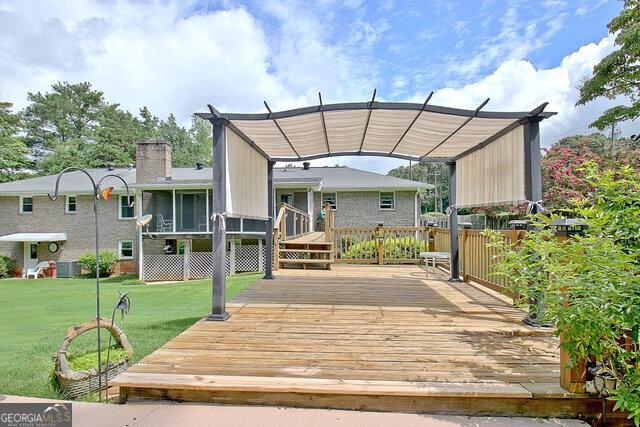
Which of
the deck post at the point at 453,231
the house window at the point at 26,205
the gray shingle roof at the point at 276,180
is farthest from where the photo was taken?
the house window at the point at 26,205

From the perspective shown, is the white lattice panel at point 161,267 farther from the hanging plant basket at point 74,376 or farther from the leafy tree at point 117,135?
the leafy tree at point 117,135

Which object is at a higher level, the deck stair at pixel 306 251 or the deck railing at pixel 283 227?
the deck railing at pixel 283 227

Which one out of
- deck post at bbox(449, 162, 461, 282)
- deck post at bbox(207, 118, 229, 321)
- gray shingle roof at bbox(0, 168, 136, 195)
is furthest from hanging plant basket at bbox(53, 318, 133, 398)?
gray shingle roof at bbox(0, 168, 136, 195)

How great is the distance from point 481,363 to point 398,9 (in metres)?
7.80

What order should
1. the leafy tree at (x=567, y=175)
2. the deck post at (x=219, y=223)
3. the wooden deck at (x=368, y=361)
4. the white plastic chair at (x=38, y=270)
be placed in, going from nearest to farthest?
the wooden deck at (x=368, y=361) → the deck post at (x=219, y=223) → the leafy tree at (x=567, y=175) → the white plastic chair at (x=38, y=270)

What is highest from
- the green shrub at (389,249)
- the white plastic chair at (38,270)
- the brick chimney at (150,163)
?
the brick chimney at (150,163)

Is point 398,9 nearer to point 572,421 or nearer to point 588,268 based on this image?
point 588,268

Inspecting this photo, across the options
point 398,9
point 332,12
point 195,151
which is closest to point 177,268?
point 332,12

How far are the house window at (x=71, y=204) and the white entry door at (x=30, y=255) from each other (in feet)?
9.30

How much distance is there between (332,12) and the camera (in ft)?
29.8

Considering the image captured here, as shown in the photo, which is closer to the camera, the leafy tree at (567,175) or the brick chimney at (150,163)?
the leafy tree at (567,175)

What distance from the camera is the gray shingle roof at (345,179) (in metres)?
18.2

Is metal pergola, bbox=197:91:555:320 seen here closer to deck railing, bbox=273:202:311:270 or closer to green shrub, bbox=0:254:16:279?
deck railing, bbox=273:202:311:270

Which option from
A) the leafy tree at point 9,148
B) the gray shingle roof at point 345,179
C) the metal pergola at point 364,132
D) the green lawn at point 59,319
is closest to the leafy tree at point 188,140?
the leafy tree at point 9,148
